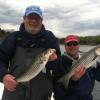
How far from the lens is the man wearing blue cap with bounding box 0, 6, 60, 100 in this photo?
5035mm

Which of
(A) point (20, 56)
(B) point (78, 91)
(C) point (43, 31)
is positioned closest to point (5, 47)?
(A) point (20, 56)

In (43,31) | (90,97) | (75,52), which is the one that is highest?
(43,31)

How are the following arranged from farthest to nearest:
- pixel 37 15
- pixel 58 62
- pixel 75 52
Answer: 1. pixel 75 52
2. pixel 58 62
3. pixel 37 15

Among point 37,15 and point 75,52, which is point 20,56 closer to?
point 37,15

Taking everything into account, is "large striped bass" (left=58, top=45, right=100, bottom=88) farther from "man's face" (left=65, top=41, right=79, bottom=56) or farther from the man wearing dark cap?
"man's face" (left=65, top=41, right=79, bottom=56)

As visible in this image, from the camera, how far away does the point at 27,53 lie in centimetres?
512

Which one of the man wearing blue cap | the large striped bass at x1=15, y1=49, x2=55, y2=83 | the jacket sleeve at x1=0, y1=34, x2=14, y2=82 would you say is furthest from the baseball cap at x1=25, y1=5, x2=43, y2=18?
the large striped bass at x1=15, y1=49, x2=55, y2=83

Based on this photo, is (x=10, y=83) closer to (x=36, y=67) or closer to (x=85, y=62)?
(x=36, y=67)

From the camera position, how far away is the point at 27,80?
474cm

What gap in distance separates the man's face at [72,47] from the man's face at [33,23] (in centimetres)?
88

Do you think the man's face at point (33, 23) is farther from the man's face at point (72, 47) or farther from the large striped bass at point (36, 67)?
the man's face at point (72, 47)

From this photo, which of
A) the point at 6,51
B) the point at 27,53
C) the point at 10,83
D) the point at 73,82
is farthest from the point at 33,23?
the point at 73,82

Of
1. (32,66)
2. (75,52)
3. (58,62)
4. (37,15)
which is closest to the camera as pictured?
(32,66)

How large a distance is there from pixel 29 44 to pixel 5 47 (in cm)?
36
